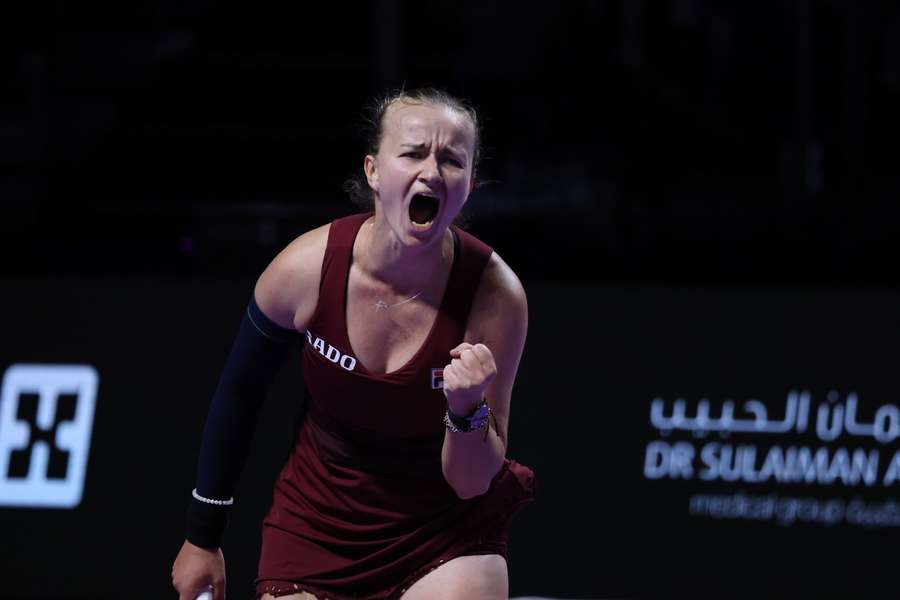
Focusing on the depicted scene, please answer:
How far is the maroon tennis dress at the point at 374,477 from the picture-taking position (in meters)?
2.39

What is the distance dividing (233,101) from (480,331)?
4572 millimetres

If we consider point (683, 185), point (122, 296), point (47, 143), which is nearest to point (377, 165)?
point (122, 296)

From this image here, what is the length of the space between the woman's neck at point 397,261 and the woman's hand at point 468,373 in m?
0.28

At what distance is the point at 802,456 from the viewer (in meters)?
4.46

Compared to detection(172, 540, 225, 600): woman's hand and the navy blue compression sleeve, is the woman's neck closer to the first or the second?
the navy blue compression sleeve

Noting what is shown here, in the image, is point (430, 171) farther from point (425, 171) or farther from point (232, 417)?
point (232, 417)

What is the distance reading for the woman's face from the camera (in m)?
2.30

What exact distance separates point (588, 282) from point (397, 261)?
8.11 ft

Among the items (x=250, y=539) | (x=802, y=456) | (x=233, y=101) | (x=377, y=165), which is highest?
(x=233, y=101)

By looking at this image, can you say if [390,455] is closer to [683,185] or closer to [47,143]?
[683,185]

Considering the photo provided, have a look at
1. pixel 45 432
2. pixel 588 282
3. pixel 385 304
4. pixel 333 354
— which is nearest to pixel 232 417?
pixel 333 354

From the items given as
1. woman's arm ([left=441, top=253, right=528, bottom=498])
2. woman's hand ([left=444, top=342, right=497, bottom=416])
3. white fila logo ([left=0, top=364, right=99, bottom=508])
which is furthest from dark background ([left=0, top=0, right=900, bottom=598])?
woman's hand ([left=444, top=342, right=497, bottom=416])

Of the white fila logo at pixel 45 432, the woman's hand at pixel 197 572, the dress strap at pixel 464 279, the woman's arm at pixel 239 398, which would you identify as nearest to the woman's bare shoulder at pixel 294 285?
the woman's arm at pixel 239 398

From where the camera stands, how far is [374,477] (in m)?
2.43
